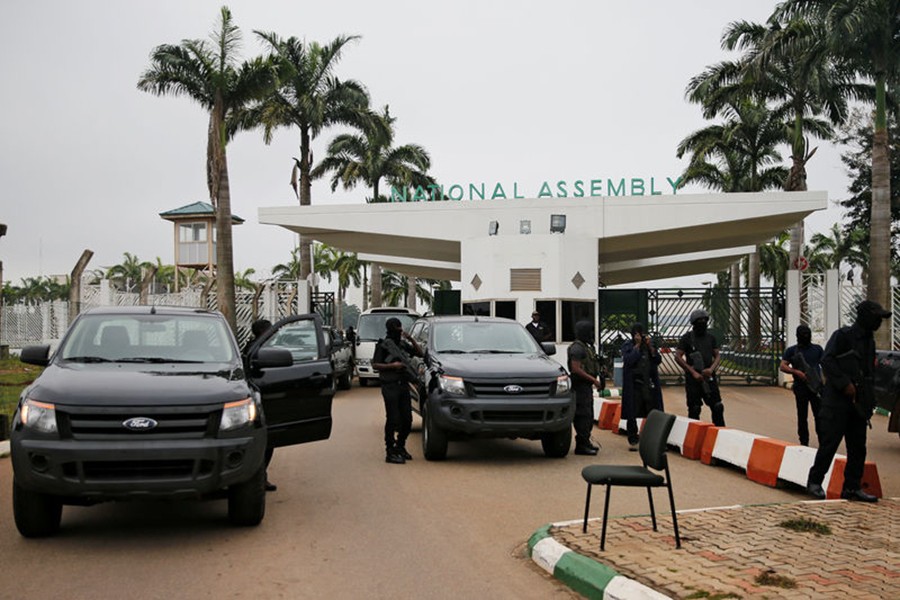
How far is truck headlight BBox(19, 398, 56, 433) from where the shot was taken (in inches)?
259

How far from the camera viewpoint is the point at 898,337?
2681 centimetres

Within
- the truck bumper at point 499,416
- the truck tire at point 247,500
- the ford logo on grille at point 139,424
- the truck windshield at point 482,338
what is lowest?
the truck tire at point 247,500

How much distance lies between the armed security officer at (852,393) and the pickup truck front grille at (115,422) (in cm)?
583

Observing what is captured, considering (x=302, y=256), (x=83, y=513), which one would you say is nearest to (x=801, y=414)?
(x=83, y=513)

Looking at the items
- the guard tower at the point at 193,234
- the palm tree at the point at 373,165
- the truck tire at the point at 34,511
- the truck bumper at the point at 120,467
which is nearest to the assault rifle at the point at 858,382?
the truck bumper at the point at 120,467

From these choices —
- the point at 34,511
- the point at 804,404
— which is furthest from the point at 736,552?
the point at 804,404

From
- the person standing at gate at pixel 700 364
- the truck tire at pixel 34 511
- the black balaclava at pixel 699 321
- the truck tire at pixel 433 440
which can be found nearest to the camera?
the truck tire at pixel 34 511

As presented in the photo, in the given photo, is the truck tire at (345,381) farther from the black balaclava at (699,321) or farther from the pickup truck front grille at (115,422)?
the pickup truck front grille at (115,422)

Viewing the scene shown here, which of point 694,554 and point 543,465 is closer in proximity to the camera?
point 694,554

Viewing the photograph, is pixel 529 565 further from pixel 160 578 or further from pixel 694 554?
pixel 160 578

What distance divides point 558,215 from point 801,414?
13.1m

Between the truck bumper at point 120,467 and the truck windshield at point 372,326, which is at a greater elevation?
the truck windshield at point 372,326

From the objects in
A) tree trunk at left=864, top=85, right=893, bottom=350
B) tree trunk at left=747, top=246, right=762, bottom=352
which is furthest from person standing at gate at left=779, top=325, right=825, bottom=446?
tree trunk at left=864, top=85, right=893, bottom=350

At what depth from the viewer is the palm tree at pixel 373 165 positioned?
143 ft
